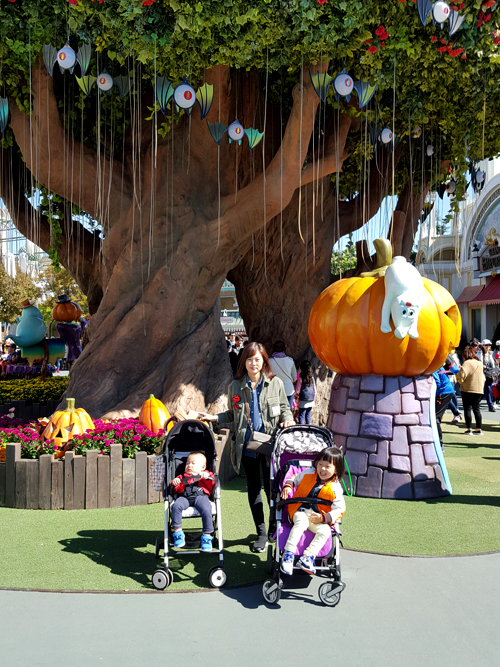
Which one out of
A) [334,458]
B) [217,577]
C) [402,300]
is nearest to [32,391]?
[402,300]

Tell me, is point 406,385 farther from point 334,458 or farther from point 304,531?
point 304,531

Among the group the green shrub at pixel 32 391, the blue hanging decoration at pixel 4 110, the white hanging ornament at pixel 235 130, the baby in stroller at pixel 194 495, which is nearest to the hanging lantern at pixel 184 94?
the white hanging ornament at pixel 235 130

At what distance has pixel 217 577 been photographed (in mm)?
3967

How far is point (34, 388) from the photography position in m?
11.6

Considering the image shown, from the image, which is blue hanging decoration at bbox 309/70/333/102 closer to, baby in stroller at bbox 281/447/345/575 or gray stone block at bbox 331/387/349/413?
gray stone block at bbox 331/387/349/413

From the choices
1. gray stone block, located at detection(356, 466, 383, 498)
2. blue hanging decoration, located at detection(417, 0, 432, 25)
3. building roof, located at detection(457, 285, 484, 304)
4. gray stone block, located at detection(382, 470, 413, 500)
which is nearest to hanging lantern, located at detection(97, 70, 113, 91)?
blue hanging decoration, located at detection(417, 0, 432, 25)

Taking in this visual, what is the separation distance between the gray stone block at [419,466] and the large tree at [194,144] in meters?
3.59

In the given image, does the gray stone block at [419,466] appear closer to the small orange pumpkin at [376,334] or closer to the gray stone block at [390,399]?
the gray stone block at [390,399]

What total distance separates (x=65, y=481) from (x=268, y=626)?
3005mm

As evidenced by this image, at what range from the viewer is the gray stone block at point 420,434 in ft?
20.8

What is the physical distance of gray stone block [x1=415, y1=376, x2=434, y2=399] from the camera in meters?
6.49

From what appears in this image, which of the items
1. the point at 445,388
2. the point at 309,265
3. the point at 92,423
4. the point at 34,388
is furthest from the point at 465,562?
the point at 34,388

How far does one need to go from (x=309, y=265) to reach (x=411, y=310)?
20.3 ft

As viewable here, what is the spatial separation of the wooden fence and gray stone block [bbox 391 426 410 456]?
276cm
